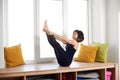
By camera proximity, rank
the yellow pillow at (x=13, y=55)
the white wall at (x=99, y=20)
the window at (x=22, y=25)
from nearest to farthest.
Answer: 1. the yellow pillow at (x=13, y=55)
2. the window at (x=22, y=25)
3. the white wall at (x=99, y=20)

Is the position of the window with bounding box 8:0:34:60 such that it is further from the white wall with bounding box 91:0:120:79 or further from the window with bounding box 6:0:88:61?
the white wall with bounding box 91:0:120:79

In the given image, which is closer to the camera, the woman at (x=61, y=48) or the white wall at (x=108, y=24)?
the woman at (x=61, y=48)

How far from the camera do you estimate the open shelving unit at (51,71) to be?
306 centimetres

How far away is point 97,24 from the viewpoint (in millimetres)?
4199

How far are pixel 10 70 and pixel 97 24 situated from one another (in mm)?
1877

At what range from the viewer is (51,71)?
127 inches

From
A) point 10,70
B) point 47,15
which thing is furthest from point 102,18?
point 10,70

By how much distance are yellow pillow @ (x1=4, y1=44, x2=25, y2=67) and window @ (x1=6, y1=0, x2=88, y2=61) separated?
0.25 metres

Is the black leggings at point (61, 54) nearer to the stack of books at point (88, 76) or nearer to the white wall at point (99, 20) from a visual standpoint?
the stack of books at point (88, 76)

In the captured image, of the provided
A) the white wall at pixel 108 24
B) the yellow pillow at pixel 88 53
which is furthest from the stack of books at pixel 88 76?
the white wall at pixel 108 24

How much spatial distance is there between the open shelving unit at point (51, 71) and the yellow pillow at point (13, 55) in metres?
0.11

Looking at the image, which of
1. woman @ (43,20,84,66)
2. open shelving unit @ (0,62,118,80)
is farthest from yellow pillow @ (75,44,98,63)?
woman @ (43,20,84,66)

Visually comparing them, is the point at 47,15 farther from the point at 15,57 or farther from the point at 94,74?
the point at 94,74

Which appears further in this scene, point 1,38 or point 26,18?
point 26,18
